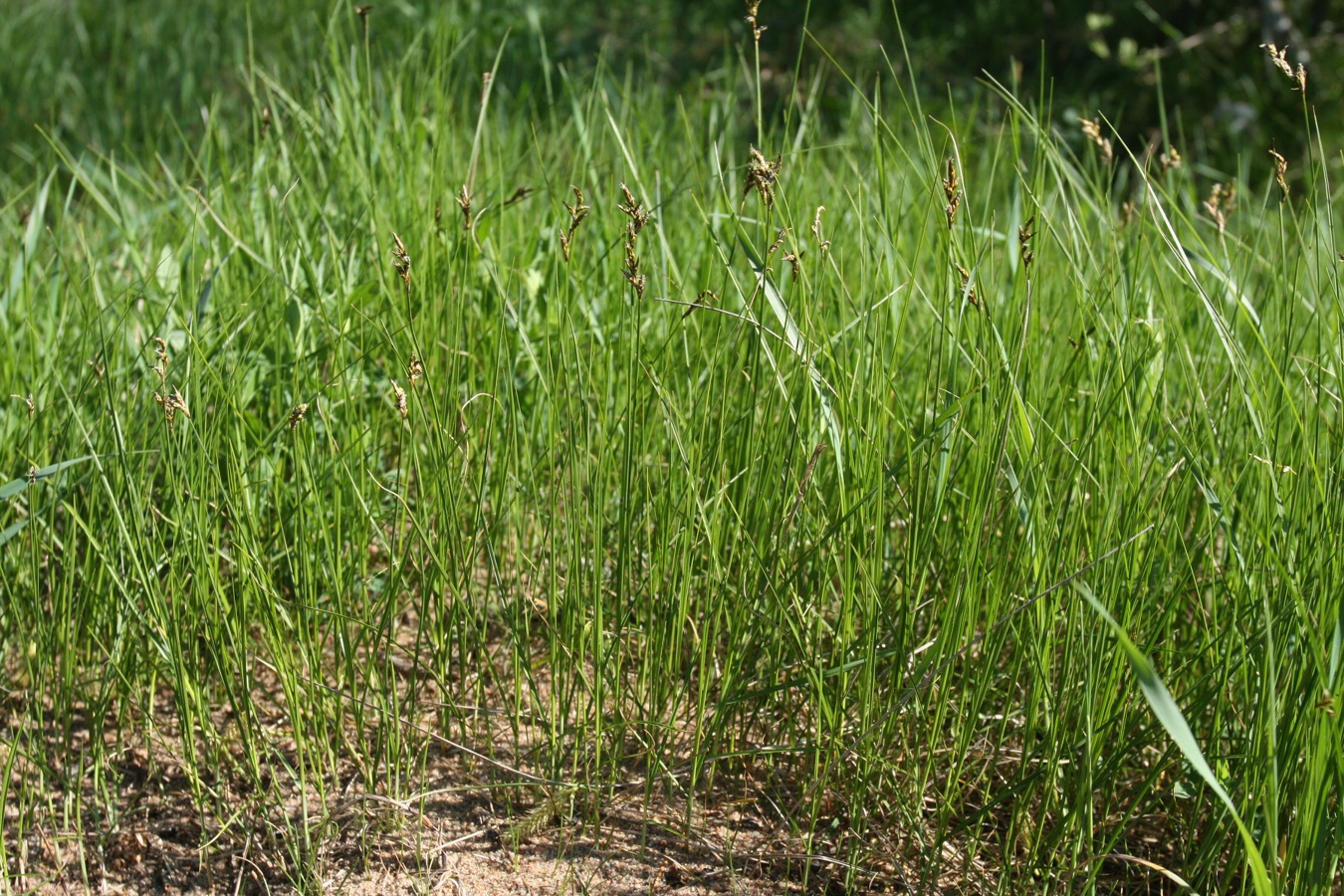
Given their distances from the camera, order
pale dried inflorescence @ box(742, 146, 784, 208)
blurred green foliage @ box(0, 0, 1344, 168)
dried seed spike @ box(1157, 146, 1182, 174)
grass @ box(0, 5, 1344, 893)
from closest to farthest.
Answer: pale dried inflorescence @ box(742, 146, 784, 208), grass @ box(0, 5, 1344, 893), dried seed spike @ box(1157, 146, 1182, 174), blurred green foliage @ box(0, 0, 1344, 168)

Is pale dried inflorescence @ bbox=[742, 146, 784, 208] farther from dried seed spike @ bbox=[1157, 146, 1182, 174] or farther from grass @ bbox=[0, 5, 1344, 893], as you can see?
dried seed spike @ bbox=[1157, 146, 1182, 174]

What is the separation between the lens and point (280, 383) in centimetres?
177

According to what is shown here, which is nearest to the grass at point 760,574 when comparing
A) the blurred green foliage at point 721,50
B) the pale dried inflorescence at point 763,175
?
the pale dried inflorescence at point 763,175

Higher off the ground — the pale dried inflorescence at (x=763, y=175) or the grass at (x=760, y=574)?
the pale dried inflorescence at (x=763, y=175)

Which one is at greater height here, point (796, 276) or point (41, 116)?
point (796, 276)

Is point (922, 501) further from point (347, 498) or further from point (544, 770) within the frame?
point (347, 498)

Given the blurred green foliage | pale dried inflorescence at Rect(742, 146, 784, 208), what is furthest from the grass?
the blurred green foliage

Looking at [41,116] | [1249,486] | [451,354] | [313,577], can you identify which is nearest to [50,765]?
[313,577]

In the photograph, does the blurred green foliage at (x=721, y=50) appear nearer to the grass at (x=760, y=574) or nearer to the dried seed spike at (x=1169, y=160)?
the dried seed spike at (x=1169, y=160)

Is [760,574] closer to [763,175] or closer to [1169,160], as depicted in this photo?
[763,175]

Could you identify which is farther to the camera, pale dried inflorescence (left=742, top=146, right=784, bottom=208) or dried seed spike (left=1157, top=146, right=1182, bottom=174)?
dried seed spike (left=1157, top=146, right=1182, bottom=174)

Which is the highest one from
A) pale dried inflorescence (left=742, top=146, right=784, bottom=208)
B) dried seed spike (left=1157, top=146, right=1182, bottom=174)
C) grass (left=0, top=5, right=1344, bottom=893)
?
pale dried inflorescence (left=742, top=146, right=784, bottom=208)

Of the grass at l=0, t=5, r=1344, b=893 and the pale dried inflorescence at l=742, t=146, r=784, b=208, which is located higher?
the pale dried inflorescence at l=742, t=146, r=784, b=208

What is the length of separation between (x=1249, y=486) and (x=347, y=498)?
112 cm
